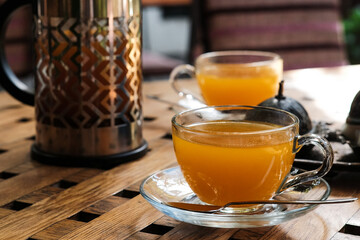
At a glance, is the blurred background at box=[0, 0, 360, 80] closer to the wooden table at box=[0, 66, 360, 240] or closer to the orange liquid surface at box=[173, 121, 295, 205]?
the wooden table at box=[0, 66, 360, 240]

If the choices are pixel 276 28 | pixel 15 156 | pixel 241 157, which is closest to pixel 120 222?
pixel 241 157

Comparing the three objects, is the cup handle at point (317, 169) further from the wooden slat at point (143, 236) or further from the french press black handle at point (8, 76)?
the french press black handle at point (8, 76)

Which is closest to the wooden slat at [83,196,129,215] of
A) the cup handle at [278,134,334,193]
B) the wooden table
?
the wooden table

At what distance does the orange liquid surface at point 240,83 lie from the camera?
101 cm

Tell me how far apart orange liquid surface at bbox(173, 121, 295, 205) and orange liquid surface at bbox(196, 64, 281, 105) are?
0.42m


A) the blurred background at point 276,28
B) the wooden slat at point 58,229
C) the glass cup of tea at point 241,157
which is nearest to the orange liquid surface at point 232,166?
the glass cup of tea at point 241,157

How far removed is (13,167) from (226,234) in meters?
0.35

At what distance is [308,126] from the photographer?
76cm

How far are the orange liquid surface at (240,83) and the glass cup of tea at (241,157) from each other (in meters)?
0.38

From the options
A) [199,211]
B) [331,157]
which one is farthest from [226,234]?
[331,157]

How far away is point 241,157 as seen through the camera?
1.85 ft

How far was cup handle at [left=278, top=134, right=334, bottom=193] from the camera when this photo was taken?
589 millimetres

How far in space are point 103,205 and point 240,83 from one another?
461 mm

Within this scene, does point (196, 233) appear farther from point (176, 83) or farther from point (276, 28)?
point (276, 28)
